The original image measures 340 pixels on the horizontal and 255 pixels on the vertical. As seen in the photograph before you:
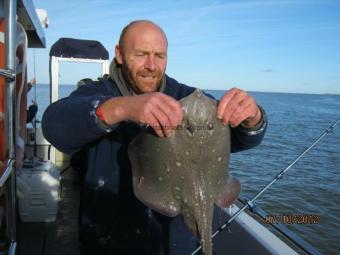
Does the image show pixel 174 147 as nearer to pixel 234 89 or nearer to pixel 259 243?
pixel 234 89

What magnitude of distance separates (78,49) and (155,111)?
7188 millimetres

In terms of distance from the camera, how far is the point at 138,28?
2654 millimetres

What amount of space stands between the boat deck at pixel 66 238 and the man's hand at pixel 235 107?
8.30 ft

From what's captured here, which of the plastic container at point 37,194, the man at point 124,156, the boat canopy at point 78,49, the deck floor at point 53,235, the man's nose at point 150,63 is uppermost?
the boat canopy at point 78,49

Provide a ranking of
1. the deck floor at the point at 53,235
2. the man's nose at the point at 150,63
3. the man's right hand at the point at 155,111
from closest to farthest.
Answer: the man's right hand at the point at 155,111 < the man's nose at the point at 150,63 < the deck floor at the point at 53,235

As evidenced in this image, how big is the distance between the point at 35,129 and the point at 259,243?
577cm

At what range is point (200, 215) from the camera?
2.07 m

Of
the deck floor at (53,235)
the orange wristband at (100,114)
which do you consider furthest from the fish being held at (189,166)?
the deck floor at (53,235)

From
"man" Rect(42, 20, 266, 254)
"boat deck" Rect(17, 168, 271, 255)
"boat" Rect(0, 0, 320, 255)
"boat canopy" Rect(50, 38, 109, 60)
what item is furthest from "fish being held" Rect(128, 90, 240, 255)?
"boat canopy" Rect(50, 38, 109, 60)

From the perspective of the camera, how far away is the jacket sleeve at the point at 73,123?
7.18 feet

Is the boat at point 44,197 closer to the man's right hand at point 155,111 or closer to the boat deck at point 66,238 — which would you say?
the boat deck at point 66,238

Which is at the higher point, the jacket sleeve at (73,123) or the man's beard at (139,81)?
the man's beard at (139,81)

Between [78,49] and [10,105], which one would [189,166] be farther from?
[78,49]

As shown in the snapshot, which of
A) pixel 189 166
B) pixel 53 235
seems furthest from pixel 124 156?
pixel 53 235
